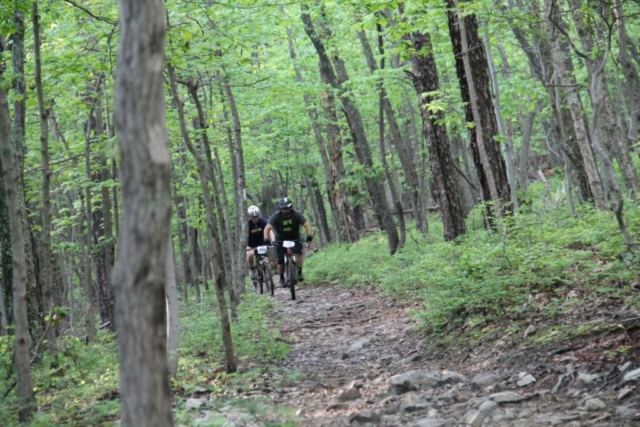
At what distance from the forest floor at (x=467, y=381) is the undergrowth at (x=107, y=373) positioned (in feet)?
1.43

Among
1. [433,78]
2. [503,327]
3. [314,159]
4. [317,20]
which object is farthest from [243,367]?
[314,159]

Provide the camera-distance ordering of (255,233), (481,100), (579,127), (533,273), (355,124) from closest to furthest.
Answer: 1. (533,273)
2. (481,100)
3. (579,127)
4. (255,233)
5. (355,124)

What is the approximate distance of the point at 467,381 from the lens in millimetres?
6297

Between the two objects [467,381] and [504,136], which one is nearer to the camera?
[467,381]

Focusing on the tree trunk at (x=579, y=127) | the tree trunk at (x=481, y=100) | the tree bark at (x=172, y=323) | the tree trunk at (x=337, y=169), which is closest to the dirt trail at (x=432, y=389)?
the tree bark at (x=172, y=323)

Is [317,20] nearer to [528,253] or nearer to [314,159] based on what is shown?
[528,253]

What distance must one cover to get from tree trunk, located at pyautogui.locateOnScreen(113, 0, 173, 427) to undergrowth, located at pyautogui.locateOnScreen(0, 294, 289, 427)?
2.62 m

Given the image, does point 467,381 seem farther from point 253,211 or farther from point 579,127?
point 253,211

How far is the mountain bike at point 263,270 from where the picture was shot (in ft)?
54.9

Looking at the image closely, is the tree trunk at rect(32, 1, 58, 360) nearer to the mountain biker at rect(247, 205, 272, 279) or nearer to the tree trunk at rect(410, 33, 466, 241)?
the mountain biker at rect(247, 205, 272, 279)

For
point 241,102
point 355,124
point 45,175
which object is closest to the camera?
point 45,175

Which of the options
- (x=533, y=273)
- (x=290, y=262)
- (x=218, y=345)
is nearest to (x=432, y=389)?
(x=533, y=273)

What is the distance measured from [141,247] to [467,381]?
435 centimetres

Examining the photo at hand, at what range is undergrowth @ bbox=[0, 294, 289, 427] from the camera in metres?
6.24
